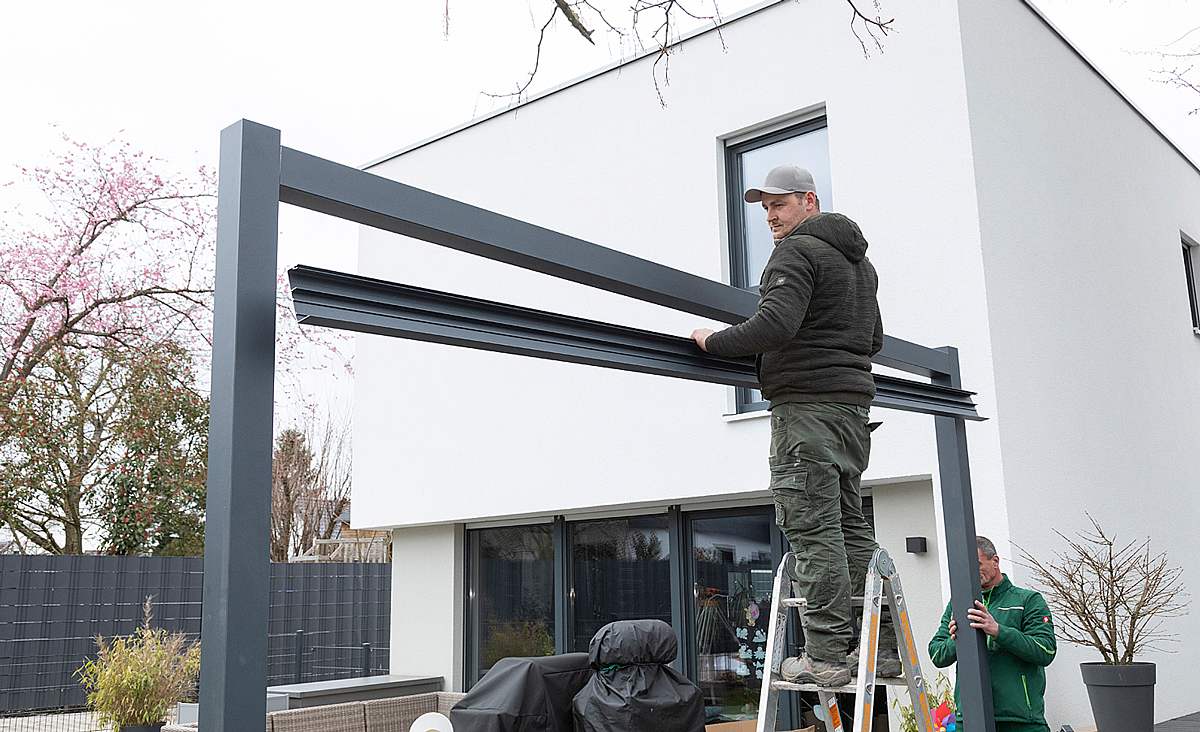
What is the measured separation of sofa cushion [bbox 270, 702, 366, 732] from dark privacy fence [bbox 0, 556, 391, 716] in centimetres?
345

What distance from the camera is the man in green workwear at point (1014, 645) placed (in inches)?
166

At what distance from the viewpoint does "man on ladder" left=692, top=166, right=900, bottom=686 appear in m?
2.78

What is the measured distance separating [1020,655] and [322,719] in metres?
4.66

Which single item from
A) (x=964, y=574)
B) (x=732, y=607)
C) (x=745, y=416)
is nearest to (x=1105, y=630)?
(x=964, y=574)

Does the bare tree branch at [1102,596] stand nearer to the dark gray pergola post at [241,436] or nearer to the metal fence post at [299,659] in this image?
the dark gray pergola post at [241,436]

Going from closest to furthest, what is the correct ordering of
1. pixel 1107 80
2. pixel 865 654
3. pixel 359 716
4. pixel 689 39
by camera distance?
pixel 865 654 < pixel 359 716 < pixel 689 39 < pixel 1107 80

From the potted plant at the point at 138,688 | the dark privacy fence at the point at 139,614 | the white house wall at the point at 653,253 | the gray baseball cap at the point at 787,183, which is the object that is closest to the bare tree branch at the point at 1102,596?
the white house wall at the point at 653,253

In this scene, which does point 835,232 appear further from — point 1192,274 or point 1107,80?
point 1192,274

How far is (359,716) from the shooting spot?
7.26 metres

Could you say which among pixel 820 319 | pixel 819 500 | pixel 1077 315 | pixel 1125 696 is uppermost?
pixel 1077 315

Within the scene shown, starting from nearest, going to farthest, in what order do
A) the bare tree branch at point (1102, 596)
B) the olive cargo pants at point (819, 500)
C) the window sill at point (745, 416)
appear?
1. the olive cargo pants at point (819, 500)
2. the bare tree branch at point (1102, 596)
3. the window sill at point (745, 416)

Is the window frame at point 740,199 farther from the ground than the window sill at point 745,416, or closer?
farther from the ground

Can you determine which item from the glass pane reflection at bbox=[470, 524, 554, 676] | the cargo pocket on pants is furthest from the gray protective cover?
the glass pane reflection at bbox=[470, 524, 554, 676]

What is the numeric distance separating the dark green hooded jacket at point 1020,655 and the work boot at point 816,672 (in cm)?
170
